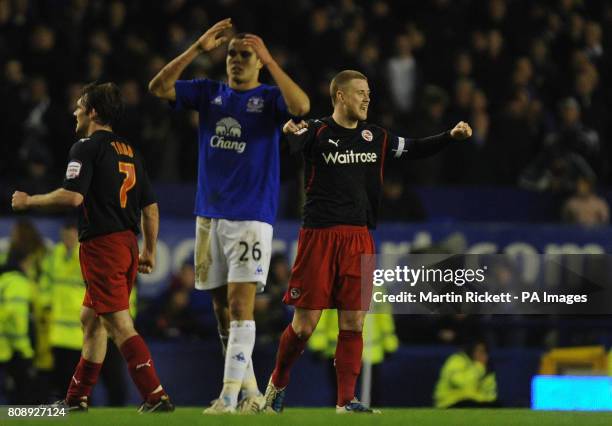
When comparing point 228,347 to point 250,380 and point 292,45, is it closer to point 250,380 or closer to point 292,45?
point 250,380

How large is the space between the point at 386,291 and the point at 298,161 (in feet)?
17.0

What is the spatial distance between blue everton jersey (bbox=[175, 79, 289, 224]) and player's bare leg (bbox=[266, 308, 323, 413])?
0.68 metres

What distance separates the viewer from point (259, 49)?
9.27m

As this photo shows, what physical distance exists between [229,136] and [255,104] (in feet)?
0.87

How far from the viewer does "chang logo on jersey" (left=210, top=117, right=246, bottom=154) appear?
9562mm

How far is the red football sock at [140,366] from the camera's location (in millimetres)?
9148

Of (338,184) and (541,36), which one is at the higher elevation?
(541,36)

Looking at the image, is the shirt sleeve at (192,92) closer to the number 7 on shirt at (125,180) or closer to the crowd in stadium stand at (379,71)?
the number 7 on shirt at (125,180)

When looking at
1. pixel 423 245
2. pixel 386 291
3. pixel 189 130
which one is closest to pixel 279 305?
pixel 423 245

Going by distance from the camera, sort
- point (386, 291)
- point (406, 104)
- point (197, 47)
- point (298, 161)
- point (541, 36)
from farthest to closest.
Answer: point (541, 36)
point (406, 104)
point (298, 161)
point (386, 291)
point (197, 47)

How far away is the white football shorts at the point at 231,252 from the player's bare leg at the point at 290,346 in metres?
Result: 0.35

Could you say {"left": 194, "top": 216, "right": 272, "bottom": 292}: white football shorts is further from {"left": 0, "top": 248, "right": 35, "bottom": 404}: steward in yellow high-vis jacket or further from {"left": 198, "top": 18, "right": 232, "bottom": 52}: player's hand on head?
{"left": 0, "top": 248, "right": 35, "bottom": 404}: steward in yellow high-vis jacket

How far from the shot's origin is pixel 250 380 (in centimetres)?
970

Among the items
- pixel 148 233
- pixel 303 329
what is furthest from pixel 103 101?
pixel 303 329
